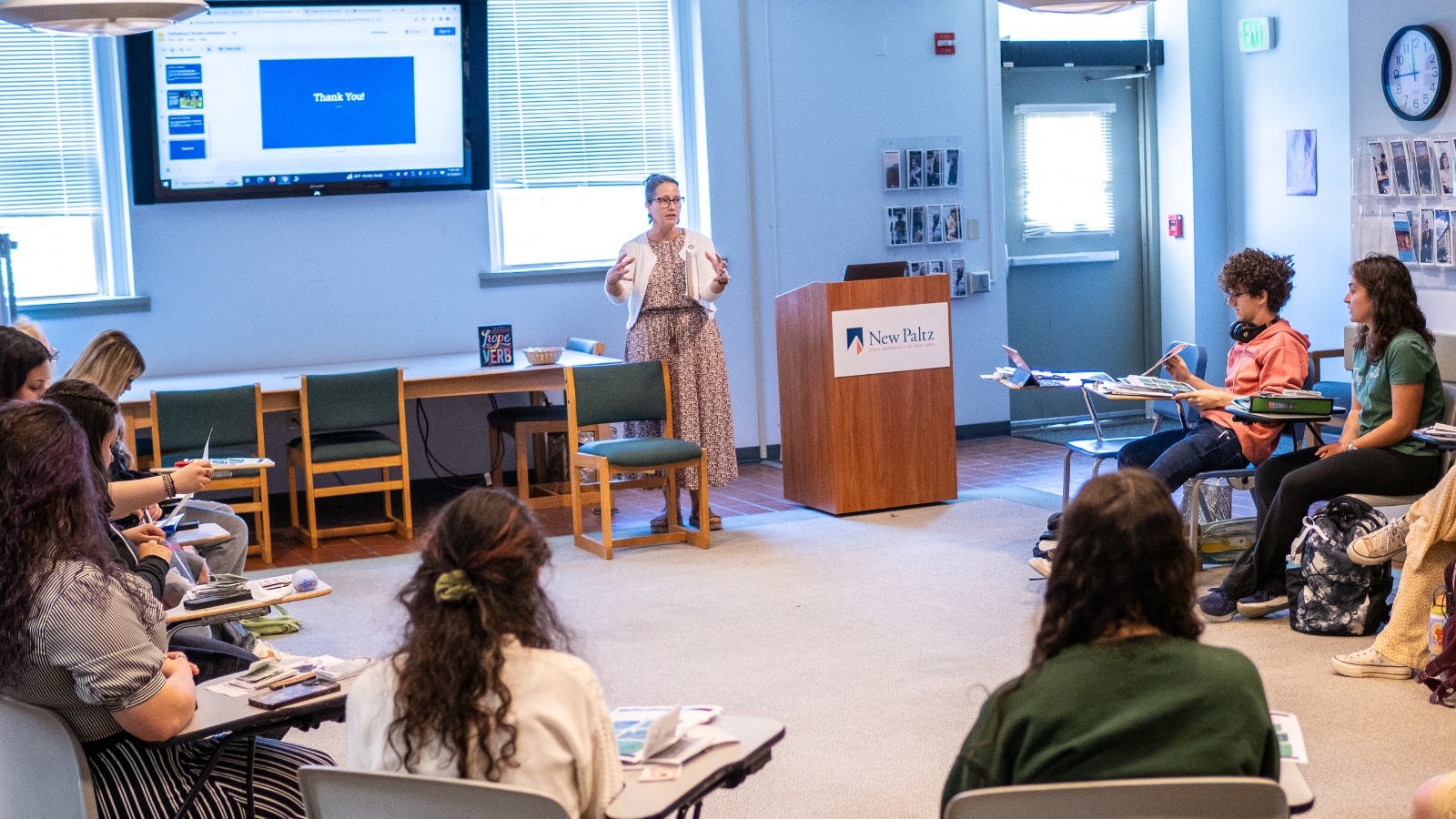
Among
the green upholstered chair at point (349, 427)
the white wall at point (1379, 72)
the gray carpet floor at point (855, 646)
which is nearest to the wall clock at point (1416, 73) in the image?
the white wall at point (1379, 72)

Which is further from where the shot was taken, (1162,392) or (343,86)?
(343,86)

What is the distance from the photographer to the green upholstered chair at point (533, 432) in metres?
7.53

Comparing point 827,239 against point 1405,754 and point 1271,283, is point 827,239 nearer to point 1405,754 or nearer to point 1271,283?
point 1271,283

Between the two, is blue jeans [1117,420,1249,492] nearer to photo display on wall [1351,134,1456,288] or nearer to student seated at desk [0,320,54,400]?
photo display on wall [1351,134,1456,288]

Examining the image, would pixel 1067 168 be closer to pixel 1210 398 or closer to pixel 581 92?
pixel 581 92

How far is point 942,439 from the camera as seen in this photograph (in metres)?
6.89

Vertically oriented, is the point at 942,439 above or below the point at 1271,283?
below

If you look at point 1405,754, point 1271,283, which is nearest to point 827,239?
point 1271,283

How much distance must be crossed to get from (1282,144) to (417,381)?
5588 mm

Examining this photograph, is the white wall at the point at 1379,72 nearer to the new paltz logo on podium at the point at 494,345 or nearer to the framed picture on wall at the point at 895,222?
the framed picture on wall at the point at 895,222

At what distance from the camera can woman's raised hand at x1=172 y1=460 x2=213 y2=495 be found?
3.99 m

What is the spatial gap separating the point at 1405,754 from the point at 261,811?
274cm

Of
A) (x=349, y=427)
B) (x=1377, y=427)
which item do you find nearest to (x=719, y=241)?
(x=349, y=427)

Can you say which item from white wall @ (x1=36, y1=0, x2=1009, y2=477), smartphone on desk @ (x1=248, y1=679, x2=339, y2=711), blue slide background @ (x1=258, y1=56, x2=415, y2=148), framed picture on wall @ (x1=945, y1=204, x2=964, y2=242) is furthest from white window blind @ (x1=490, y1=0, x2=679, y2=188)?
smartphone on desk @ (x1=248, y1=679, x2=339, y2=711)
